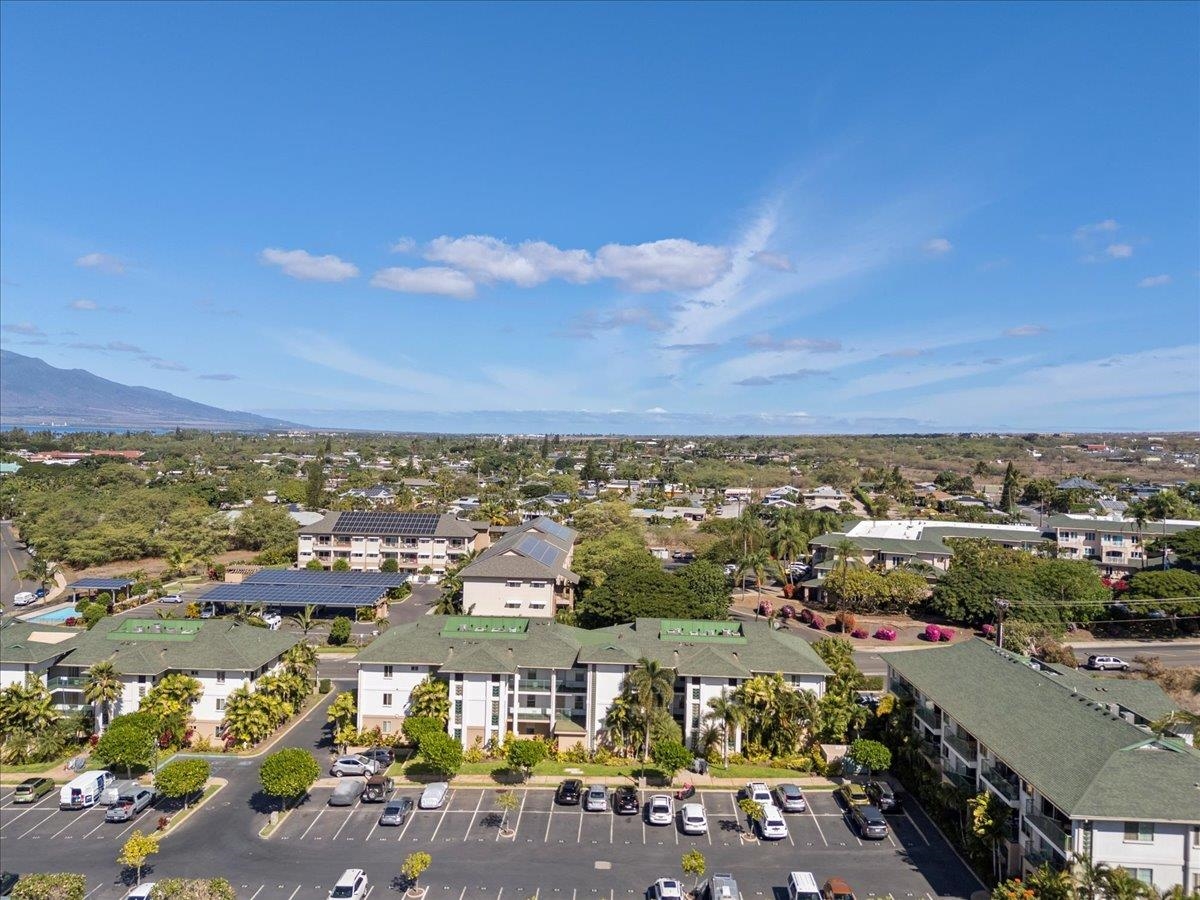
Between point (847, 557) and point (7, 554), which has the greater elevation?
point (847, 557)

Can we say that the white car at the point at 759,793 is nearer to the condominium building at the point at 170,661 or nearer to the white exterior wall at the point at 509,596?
the condominium building at the point at 170,661

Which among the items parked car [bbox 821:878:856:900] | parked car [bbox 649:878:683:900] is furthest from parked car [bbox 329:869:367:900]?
parked car [bbox 821:878:856:900]

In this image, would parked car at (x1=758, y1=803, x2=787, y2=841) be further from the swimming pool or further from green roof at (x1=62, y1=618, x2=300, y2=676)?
the swimming pool

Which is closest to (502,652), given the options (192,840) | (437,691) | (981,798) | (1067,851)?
(437,691)

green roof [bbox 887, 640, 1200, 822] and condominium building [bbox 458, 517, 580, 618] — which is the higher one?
green roof [bbox 887, 640, 1200, 822]

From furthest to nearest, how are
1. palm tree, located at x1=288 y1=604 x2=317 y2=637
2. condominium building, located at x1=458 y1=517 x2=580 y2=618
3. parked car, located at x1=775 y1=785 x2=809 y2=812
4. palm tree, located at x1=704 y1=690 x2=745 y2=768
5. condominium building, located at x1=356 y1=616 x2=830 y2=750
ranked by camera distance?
condominium building, located at x1=458 y1=517 x2=580 y2=618, palm tree, located at x1=288 y1=604 x2=317 y2=637, condominium building, located at x1=356 y1=616 x2=830 y2=750, palm tree, located at x1=704 y1=690 x2=745 y2=768, parked car, located at x1=775 y1=785 x2=809 y2=812

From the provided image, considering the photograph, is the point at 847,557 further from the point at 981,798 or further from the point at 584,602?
the point at 981,798
